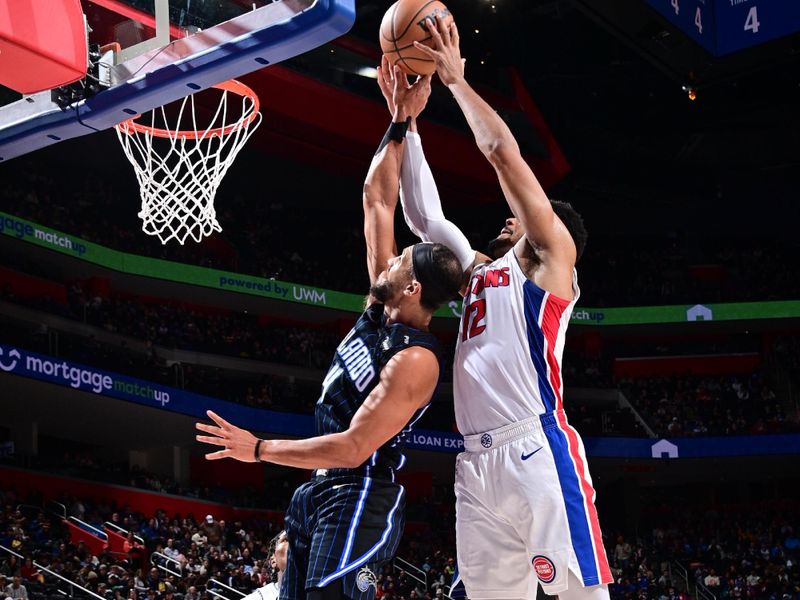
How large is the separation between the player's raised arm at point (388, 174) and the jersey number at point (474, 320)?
1.51 feet

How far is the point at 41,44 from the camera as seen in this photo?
199 inches

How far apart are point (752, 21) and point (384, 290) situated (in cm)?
406

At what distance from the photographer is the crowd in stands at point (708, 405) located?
85.4ft

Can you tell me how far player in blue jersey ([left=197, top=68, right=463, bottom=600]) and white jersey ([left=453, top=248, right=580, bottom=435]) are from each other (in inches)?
7.1

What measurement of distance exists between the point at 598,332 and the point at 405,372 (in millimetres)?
26359

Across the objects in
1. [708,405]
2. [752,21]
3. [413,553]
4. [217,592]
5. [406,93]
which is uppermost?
[708,405]

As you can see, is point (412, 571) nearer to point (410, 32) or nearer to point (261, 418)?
point (261, 418)

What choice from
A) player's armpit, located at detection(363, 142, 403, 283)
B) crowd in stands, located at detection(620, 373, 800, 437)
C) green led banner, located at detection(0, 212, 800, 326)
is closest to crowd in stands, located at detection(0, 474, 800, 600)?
crowd in stands, located at detection(620, 373, 800, 437)

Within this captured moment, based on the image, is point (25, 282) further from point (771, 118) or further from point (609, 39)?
point (771, 118)

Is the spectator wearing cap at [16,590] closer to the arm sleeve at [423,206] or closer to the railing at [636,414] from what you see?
the arm sleeve at [423,206]

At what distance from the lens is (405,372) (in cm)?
353

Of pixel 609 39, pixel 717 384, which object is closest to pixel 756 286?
pixel 717 384

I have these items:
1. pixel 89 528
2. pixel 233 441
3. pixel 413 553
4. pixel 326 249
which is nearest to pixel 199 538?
pixel 89 528

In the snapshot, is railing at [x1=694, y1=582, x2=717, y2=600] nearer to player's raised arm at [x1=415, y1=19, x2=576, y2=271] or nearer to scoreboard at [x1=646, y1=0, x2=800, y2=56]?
scoreboard at [x1=646, y1=0, x2=800, y2=56]
